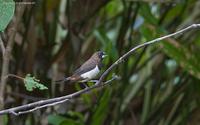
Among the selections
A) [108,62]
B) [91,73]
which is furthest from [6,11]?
[108,62]

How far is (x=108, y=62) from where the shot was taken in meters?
1.98

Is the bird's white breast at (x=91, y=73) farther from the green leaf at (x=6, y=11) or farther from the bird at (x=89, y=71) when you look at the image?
the green leaf at (x=6, y=11)

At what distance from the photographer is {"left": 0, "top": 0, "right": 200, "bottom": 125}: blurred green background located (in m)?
2.20

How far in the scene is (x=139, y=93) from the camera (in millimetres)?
2840

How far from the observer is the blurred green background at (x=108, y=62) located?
2203 mm

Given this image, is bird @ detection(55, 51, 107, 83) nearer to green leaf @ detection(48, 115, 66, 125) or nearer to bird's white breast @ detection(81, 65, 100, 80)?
bird's white breast @ detection(81, 65, 100, 80)

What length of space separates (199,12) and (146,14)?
2.24 feet

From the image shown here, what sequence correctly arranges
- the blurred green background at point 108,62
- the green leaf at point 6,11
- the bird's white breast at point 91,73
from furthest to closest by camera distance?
the blurred green background at point 108,62, the bird's white breast at point 91,73, the green leaf at point 6,11

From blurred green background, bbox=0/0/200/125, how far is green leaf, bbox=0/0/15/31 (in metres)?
0.73

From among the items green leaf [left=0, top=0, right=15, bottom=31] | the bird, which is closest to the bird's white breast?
the bird

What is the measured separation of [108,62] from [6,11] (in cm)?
83

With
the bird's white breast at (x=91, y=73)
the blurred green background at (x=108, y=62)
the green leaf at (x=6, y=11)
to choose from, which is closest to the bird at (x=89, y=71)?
the bird's white breast at (x=91, y=73)

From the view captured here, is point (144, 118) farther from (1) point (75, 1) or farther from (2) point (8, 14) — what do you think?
(2) point (8, 14)

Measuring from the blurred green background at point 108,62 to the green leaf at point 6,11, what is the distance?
0.73m
